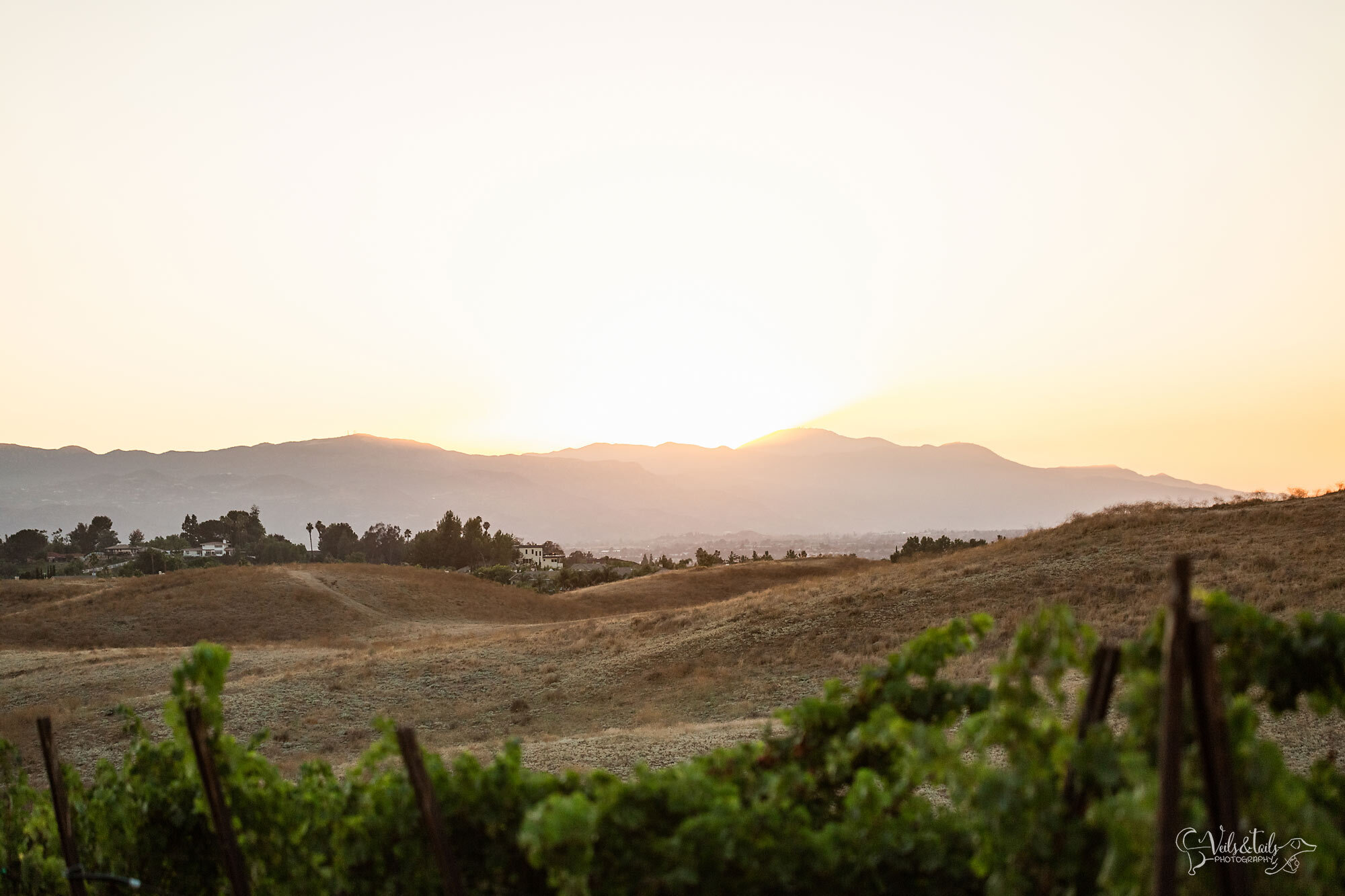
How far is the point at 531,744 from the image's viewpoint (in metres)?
15.9

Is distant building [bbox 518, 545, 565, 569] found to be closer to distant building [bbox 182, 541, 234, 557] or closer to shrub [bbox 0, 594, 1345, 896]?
distant building [bbox 182, 541, 234, 557]

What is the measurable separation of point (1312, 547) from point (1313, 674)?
85.8 feet

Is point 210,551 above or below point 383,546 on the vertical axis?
above

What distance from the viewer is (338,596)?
45.3 m

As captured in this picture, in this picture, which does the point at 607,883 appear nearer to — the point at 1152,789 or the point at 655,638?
the point at 1152,789

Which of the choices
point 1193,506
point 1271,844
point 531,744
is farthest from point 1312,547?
point 1271,844

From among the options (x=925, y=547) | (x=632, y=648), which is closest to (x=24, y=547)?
(x=632, y=648)

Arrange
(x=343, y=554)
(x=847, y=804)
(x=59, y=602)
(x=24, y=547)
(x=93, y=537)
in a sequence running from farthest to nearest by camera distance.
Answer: (x=93, y=537) → (x=343, y=554) → (x=24, y=547) → (x=59, y=602) → (x=847, y=804)

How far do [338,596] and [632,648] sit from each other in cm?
2449

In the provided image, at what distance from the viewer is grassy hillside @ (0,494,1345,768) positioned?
19.0 metres

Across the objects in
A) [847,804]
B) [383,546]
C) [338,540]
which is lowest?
[383,546]

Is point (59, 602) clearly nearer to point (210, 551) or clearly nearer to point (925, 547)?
point (925, 547)

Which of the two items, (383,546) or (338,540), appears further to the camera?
(383,546)

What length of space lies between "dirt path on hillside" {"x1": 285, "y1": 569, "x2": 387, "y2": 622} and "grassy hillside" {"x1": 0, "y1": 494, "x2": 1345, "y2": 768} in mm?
2367
